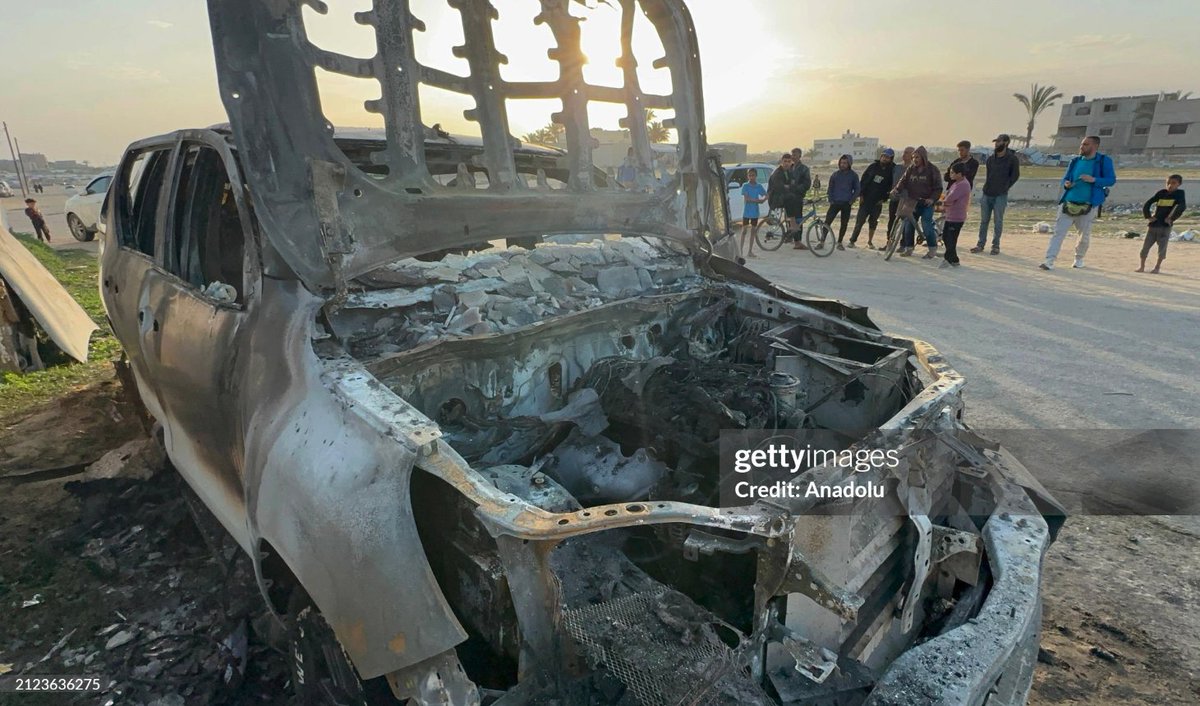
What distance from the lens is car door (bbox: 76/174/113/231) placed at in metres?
13.9

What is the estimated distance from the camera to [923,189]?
10289 millimetres

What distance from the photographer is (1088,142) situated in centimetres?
868

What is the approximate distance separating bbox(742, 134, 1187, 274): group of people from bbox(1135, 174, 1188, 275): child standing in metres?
0.01

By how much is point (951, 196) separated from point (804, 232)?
9.38 ft

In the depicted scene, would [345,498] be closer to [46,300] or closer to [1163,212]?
[46,300]

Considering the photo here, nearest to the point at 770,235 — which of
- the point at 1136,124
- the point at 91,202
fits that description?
the point at 91,202

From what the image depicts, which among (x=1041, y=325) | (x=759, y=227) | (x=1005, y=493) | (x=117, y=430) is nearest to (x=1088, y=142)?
(x=1041, y=325)

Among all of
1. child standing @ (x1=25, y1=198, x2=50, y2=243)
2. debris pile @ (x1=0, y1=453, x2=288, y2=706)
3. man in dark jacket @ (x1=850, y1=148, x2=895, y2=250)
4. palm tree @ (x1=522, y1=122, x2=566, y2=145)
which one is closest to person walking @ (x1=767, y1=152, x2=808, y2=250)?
man in dark jacket @ (x1=850, y1=148, x2=895, y2=250)

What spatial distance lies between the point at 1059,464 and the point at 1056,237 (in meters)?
7.29

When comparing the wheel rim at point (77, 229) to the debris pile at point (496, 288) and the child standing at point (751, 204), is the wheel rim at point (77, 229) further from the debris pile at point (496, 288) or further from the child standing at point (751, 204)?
the debris pile at point (496, 288)

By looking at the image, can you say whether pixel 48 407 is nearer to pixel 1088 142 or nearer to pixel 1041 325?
pixel 1041 325

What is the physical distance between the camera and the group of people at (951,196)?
895 cm

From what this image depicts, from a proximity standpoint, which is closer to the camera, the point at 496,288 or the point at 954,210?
the point at 496,288

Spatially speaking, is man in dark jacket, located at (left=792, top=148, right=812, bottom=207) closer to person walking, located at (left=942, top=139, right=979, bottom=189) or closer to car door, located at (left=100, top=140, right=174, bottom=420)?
person walking, located at (left=942, top=139, right=979, bottom=189)
